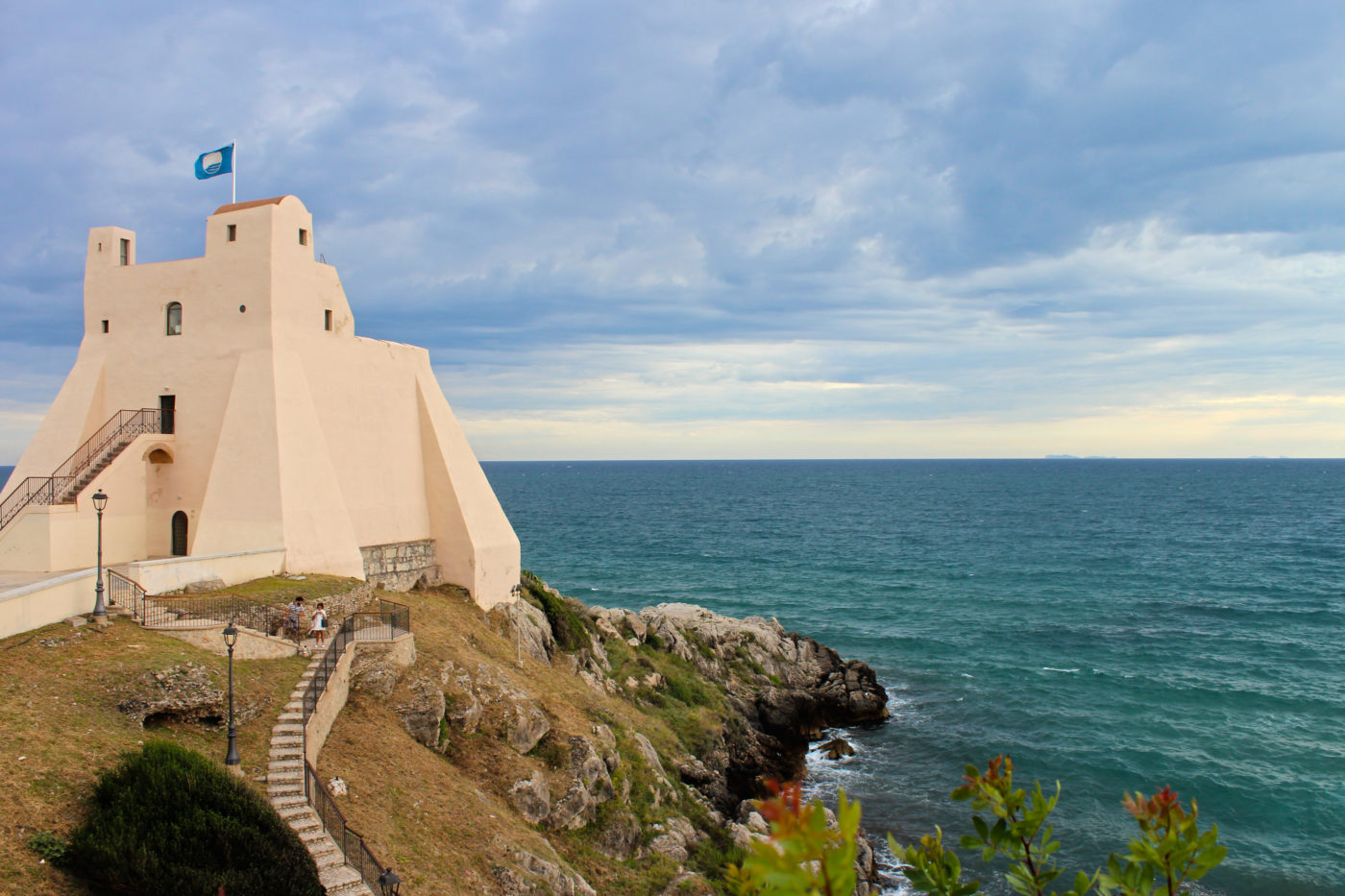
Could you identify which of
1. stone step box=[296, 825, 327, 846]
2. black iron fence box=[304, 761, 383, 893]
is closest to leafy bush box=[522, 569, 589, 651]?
black iron fence box=[304, 761, 383, 893]

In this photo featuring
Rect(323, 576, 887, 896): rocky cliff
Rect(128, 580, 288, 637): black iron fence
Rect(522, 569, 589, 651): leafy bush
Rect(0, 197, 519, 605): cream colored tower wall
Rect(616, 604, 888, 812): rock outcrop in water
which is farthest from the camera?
Rect(522, 569, 589, 651): leafy bush

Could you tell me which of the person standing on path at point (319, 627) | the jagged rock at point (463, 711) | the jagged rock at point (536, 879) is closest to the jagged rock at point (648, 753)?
the jagged rock at point (463, 711)

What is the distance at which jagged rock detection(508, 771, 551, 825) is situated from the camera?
20438 mm

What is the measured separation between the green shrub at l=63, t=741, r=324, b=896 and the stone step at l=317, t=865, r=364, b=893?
0.30 m

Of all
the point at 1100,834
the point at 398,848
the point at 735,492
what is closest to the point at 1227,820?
the point at 1100,834

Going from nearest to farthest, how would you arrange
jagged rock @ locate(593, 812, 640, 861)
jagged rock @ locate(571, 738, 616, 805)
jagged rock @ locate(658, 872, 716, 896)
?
jagged rock @ locate(658, 872, 716, 896), jagged rock @ locate(593, 812, 640, 861), jagged rock @ locate(571, 738, 616, 805)

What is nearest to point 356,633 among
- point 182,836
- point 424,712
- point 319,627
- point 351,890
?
point 319,627

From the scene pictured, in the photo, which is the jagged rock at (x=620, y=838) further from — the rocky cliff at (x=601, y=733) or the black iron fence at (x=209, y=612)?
the black iron fence at (x=209, y=612)

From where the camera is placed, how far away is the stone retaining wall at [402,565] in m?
30.6

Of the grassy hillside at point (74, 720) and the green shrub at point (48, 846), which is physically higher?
the grassy hillside at point (74, 720)

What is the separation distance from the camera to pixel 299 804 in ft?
49.6

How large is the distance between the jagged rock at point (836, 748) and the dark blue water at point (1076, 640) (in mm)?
883

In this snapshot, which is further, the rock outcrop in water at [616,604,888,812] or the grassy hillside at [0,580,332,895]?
the rock outcrop in water at [616,604,888,812]

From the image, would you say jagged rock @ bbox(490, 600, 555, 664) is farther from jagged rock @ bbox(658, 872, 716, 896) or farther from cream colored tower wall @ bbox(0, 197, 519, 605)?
jagged rock @ bbox(658, 872, 716, 896)
